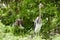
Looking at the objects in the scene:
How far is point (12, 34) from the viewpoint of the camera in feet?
16.4

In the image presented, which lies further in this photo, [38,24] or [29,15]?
[29,15]

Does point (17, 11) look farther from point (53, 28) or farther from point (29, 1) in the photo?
point (53, 28)

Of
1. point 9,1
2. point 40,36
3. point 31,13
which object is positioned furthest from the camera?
point 9,1

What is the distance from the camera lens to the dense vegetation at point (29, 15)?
5.09 metres

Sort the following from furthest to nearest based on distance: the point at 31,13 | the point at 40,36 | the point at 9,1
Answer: the point at 9,1 → the point at 31,13 → the point at 40,36

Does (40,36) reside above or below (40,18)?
below

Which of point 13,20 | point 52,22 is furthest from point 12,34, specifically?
point 52,22

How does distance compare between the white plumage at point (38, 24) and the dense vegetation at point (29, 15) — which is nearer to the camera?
the white plumage at point (38, 24)

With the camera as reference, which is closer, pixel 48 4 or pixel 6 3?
pixel 48 4

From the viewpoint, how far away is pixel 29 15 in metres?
5.31

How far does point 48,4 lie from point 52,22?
0.47m

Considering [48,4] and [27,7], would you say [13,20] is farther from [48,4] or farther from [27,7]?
[48,4]

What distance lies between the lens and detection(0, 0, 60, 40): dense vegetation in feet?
16.7

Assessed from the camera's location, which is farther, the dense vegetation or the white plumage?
the dense vegetation
